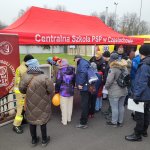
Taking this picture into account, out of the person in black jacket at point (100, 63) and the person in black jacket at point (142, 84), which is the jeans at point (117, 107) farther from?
the person in black jacket at point (100, 63)

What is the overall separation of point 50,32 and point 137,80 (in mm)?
2632

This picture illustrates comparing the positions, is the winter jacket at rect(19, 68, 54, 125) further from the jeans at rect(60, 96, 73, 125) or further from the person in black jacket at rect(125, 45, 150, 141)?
the person in black jacket at rect(125, 45, 150, 141)

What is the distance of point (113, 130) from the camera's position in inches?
189

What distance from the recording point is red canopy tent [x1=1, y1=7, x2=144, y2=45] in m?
5.03

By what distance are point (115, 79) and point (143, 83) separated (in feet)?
3.03

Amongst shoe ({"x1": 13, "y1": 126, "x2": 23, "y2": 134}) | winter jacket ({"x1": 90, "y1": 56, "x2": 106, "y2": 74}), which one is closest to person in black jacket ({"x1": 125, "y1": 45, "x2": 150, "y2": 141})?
winter jacket ({"x1": 90, "y1": 56, "x2": 106, "y2": 74})

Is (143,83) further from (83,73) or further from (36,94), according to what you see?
(36,94)

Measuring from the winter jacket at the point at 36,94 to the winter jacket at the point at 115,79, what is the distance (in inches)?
58.2

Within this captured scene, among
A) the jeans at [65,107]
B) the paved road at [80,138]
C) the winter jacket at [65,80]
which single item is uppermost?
the winter jacket at [65,80]

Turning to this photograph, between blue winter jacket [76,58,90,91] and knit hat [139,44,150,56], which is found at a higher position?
knit hat [139,44,150,56]

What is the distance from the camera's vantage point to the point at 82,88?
467cm

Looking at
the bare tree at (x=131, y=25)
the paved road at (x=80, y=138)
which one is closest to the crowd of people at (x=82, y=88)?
the paved road at (x=80, y=138)

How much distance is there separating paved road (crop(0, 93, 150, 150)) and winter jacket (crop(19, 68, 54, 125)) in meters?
0.67

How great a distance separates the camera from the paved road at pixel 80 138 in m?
4.04
